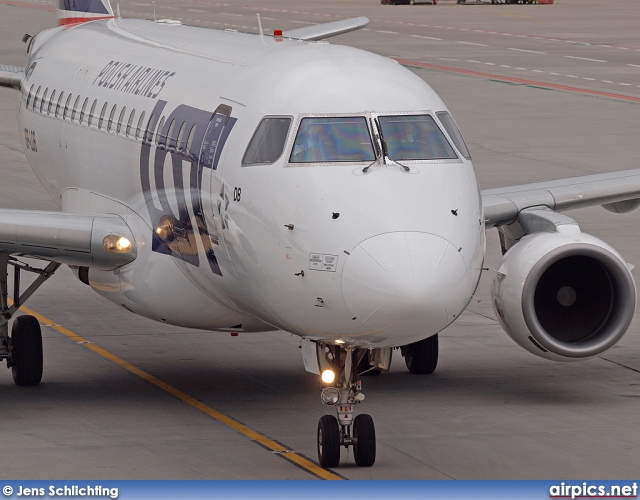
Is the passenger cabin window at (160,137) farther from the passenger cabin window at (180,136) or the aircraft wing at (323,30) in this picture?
the aircraft wing at (323,30)

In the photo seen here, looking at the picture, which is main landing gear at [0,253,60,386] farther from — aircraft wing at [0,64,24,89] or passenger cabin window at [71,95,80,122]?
aircraft wing at [0,64,24,89]

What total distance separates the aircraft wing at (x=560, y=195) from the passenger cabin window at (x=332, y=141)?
414 centimetres

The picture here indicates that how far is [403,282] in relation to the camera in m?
13.3

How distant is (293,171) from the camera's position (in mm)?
14422

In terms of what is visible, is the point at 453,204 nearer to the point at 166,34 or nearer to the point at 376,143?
the point at 376,143

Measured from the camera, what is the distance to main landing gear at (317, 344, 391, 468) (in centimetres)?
1452

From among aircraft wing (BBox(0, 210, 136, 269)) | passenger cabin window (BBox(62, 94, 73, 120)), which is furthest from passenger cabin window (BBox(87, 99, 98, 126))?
aircraft wing (BBox(0, 210, 136, 269))

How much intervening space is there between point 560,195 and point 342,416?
6090 millimetres

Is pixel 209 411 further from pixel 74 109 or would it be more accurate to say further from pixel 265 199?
pixel 74 109

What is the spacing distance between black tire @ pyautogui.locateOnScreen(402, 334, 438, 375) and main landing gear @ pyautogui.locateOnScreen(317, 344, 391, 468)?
173 inches

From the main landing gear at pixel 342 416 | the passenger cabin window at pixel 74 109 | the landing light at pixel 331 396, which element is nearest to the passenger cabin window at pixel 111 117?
the passenger cabin window at pixel 74 109

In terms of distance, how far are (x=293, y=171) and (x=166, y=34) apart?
708cm

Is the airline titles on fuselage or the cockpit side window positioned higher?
the cockpit side window

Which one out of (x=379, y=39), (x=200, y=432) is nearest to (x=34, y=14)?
(x=379, y=39)
